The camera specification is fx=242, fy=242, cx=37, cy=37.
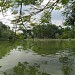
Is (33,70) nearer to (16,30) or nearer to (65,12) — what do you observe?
(65,12)

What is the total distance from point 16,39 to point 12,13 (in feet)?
2.95

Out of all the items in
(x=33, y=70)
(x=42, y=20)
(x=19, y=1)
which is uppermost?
(x=19, y=1)

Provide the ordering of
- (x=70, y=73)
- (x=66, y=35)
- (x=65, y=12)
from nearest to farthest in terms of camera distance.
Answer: (x=66, y=35)
(x=65, y=12)
(x=70, y=73)

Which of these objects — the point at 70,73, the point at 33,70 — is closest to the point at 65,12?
the point at 70,73

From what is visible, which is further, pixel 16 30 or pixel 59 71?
pixel 59 71

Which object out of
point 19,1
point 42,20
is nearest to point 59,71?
point 42,20

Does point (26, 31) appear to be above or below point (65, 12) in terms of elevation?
below

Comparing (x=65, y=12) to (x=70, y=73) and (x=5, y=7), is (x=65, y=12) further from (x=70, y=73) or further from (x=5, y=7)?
(x=70, y=73)

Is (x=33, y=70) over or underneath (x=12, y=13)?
underneath

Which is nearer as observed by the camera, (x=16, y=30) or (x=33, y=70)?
(x=16, y=30)

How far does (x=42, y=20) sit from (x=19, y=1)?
1.11 m

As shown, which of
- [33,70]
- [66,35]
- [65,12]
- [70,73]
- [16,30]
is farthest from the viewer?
[33,70]

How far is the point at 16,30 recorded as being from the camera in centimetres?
744

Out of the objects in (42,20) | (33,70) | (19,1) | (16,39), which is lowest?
(33,70)
